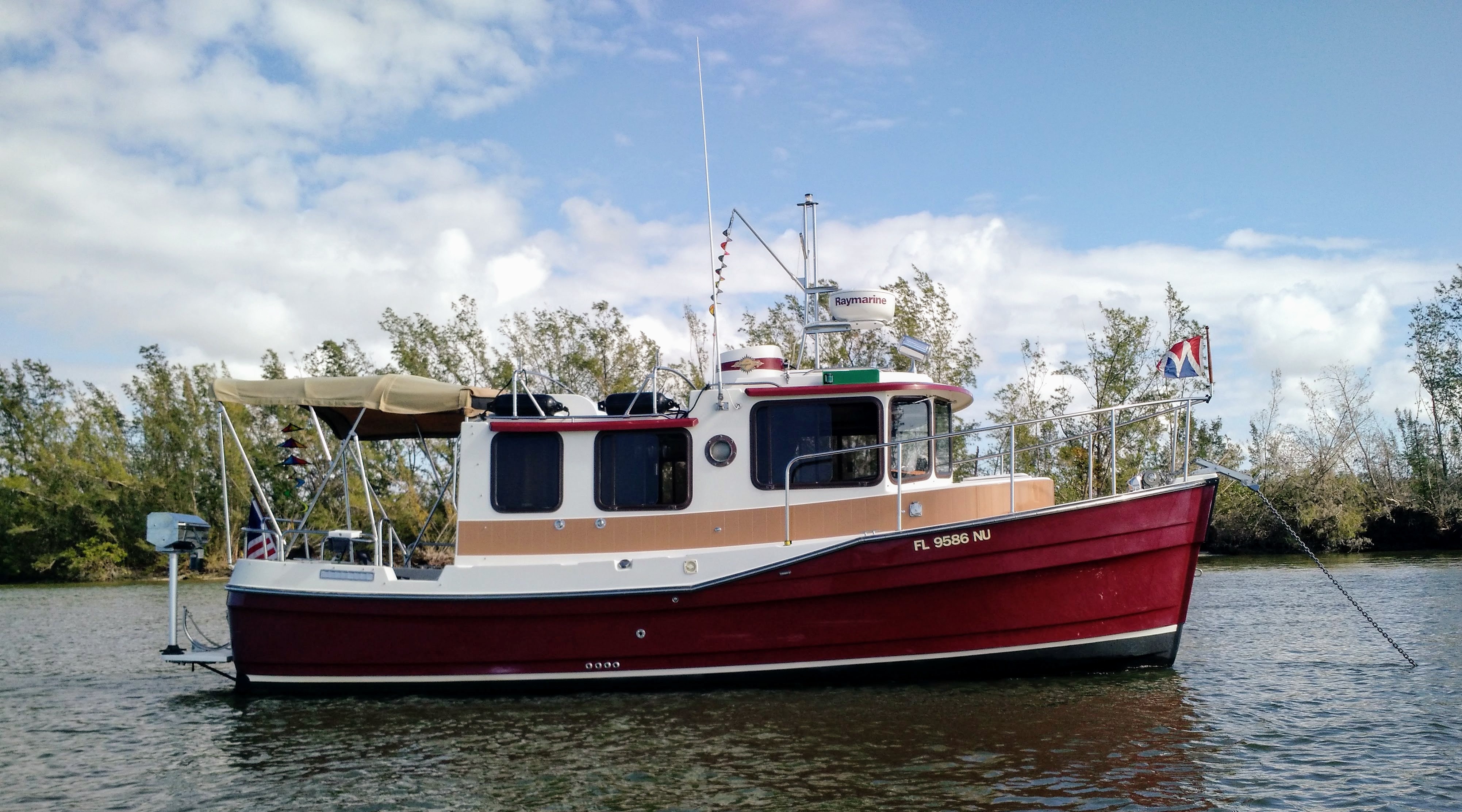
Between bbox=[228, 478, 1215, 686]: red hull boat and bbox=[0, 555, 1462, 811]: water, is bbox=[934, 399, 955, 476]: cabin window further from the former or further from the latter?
bbox=[0, 555, 1462, 811]: water

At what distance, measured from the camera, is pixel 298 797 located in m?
7.63

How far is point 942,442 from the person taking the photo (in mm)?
11125

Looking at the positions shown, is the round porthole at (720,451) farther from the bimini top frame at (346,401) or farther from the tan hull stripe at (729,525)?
the bimini top frame at (346,401)

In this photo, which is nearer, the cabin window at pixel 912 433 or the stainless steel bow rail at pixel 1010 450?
the stainless steel bow rail at pixel 1010 450

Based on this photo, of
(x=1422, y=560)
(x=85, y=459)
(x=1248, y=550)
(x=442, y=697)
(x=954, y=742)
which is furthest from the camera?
(x=85, y=459)

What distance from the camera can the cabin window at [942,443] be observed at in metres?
10.9

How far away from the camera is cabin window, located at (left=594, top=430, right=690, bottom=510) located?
35.4 ft

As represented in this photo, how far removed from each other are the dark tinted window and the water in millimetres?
2128

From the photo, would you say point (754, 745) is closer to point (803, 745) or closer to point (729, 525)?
point (803, 745)

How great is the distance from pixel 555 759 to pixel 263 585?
4.21 metres

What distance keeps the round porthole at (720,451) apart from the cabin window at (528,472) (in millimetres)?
1467

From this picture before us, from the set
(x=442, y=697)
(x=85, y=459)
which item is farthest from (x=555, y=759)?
(x=85, y=459)

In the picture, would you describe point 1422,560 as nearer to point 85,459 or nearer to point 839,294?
point 839,294

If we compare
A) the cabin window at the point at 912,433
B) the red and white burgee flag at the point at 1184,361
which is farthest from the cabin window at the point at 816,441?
the red and white burgee flag at the point at 1184,361
